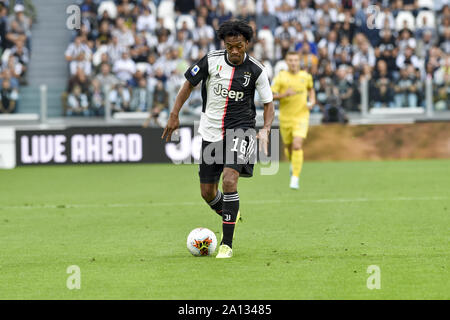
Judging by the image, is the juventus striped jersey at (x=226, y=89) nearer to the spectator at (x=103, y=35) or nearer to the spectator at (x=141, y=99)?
the spectator at (x=141, y=99)

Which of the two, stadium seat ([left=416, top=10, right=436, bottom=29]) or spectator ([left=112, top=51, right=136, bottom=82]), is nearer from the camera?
spectator ([left=112, top=51, right=136, bottom=82])

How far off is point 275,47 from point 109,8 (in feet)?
17.1

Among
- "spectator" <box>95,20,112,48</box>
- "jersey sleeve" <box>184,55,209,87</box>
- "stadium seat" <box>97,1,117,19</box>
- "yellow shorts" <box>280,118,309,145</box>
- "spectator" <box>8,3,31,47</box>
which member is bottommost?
"yellow shorts" <box>280,118,309,145</box>

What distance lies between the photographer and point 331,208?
13.1 m

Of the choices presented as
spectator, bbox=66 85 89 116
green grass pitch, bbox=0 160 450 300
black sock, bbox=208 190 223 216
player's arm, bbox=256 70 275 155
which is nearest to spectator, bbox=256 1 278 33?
spectator, bbox=66 85 89 116

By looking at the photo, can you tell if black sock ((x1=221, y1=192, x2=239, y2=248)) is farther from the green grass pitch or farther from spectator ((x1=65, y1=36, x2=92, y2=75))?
spectator ((x1=65, y1=36, x2=92, y2=75))

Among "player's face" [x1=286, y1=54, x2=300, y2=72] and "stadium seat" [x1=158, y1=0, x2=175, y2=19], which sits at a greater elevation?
"stadium seat" [x1=158, y1=0, x2=175, y2=19]

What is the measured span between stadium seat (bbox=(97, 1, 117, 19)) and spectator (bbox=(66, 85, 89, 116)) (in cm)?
442

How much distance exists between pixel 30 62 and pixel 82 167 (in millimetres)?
5475

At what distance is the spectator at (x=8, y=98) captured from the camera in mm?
22672

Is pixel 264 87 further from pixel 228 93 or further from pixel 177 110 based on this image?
pixel 177 110

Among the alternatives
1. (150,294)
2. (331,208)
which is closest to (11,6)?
(331,208)

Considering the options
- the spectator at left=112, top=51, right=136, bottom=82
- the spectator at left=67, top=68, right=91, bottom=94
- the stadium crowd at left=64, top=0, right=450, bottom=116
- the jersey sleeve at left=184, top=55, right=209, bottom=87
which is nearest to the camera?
the jersey sleeve at left=184, top=55, right=209, bottom=87

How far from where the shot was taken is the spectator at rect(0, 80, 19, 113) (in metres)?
22.7
